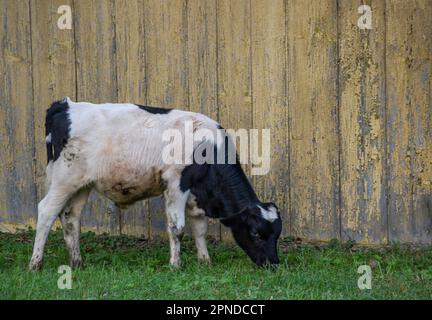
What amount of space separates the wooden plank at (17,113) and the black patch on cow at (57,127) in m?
1.73

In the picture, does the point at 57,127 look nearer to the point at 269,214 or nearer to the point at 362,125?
the point at 269,214

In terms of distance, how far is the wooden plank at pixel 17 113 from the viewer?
32.5ft

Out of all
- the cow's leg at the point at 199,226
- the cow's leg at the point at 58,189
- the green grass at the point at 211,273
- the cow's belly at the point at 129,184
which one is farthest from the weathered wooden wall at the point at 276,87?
the cow's leg at the point at 58,189

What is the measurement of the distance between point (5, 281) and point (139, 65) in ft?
10.9

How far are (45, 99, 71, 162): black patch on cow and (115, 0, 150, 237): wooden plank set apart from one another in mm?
1477

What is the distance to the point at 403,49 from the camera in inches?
348

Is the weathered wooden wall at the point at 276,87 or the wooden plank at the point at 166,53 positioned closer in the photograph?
the weathered wooden wall at the point at 276,87

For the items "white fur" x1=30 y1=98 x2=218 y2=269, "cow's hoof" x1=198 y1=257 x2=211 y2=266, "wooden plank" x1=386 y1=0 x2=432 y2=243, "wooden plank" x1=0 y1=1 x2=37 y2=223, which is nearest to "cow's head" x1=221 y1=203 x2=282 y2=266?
"cow's hoof" x1=198 y1=257 x2=211 y2=266

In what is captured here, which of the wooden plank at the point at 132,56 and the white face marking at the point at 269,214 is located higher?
the wooden plank at the point at 132,56

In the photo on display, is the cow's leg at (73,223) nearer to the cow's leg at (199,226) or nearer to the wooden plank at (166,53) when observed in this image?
the cow's leg at (199,226)

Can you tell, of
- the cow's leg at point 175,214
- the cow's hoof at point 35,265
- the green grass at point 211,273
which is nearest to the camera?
the green grass at point 211,273

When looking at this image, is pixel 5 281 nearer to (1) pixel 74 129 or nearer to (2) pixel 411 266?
(1) pixel 74 129

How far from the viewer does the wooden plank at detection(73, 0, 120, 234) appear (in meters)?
9.63

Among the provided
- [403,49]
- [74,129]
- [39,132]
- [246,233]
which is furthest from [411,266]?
[39,132]
